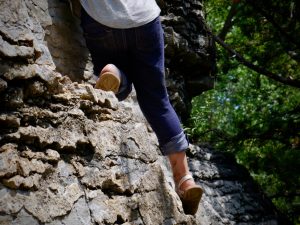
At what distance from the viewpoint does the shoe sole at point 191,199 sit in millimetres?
2975

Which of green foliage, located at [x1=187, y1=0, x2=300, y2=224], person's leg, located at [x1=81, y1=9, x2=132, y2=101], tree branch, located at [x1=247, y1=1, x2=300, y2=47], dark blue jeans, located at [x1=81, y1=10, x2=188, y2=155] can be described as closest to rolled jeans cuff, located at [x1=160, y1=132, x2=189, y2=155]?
dark blue jeans, located at [x1=81, y1=10, x2=188, y2=155]

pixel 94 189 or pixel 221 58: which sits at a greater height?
pixel 94 189

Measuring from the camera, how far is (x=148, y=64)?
9.61 feet

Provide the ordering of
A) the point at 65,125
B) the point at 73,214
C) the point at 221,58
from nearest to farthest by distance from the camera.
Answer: the point at 73,214
the point at 65,125
the point at 221,58

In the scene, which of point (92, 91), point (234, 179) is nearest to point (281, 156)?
point (234, 179)

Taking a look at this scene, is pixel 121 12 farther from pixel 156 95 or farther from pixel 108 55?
pixel 156 95

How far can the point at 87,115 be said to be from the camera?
278 cm

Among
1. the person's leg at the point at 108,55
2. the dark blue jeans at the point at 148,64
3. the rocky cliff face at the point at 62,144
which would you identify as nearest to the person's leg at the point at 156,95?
the dark blue jeans at the point at 148,64

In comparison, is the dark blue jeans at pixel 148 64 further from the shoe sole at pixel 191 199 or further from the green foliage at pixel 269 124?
the green foliage at pixel 269 124

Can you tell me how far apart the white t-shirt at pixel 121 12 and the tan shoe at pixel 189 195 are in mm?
1074

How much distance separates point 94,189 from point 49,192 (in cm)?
34

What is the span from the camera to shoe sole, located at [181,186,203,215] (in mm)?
2975

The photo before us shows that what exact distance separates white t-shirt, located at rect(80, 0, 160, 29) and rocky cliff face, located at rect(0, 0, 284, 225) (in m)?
0.40

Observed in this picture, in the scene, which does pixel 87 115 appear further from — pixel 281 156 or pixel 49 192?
pixel 281 156
